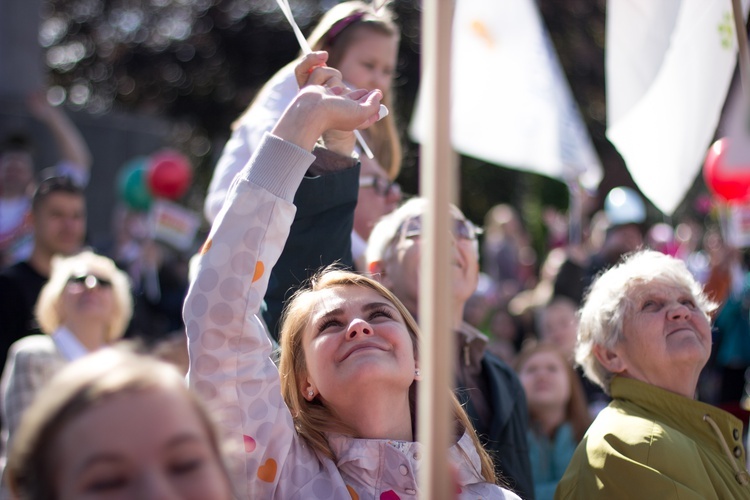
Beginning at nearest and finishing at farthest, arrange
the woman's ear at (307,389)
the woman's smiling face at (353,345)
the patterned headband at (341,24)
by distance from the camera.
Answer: the woman's smiling face at (353,345) < the woman's ear at (307,389) < the patterned headband at (341,24)

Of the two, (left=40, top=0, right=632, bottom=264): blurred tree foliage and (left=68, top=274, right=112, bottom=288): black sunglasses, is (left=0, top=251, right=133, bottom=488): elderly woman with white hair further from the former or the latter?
(left=40, top=0, right=632, bottom=264): blurred tree foliage

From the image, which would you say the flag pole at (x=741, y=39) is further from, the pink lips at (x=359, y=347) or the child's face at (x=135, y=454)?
the child's face at (x=135, y=454)

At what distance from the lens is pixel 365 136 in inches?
143

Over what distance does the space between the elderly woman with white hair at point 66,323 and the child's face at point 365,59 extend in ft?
5.53

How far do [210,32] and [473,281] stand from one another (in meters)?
15.4

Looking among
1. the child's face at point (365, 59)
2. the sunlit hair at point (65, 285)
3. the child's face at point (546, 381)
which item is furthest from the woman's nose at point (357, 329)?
the sunlit hair at point (65, 285)

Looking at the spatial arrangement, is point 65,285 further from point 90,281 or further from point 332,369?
point 332,369

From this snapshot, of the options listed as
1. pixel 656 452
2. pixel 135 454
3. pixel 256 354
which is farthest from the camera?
pixel 656 452

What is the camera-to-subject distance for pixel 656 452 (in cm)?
260

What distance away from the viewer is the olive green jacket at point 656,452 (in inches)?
101

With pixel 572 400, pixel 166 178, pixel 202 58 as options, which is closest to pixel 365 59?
pixel 572 400

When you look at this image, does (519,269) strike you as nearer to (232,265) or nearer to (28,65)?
(28,65)

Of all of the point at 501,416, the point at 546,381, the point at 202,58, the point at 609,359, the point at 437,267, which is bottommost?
the point at 202,58

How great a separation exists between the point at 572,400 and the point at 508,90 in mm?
1845
